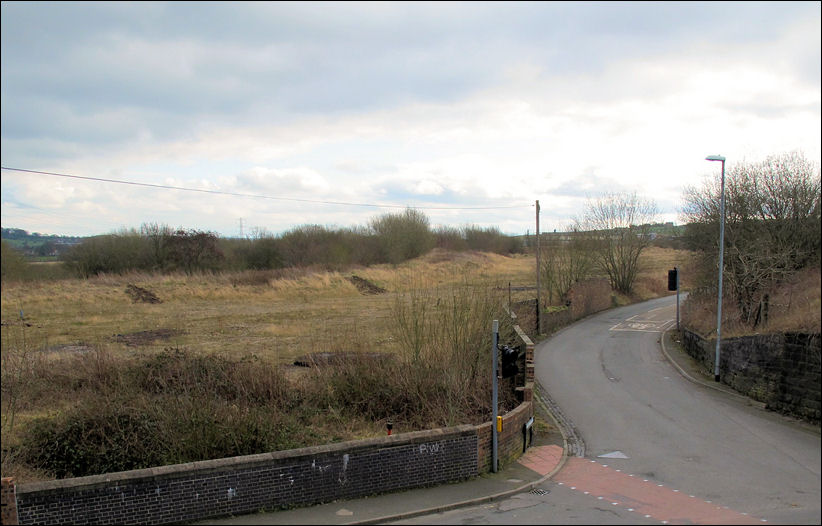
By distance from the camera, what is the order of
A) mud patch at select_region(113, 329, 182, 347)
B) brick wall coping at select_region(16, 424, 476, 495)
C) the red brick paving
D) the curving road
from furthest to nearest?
mud patch at select_region(113, 329, 182, 347), brick wall coping at select_region(16, 424, 476, 495), the red brick paving, the curving road

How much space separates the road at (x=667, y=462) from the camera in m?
9.29

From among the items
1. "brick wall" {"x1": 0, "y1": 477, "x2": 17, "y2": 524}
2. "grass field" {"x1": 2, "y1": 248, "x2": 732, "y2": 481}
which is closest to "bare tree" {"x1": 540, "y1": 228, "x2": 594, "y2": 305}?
"grass field" {"x1": 2, "y1": 248, "x2": 732, "y2": 481}

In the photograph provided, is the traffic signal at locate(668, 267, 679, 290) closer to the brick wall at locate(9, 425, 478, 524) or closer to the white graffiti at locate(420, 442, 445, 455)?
the brick wall at locate(9, 425, 478, 524)

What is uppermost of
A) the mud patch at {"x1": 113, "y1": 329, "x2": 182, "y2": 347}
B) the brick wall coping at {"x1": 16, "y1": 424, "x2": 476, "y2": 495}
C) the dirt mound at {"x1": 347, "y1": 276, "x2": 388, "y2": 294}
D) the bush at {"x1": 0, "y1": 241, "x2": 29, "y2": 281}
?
the bush at {"x1": 0, "y1": 241, "x2": 29, "y2": 281}

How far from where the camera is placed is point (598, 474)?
43.9 feet

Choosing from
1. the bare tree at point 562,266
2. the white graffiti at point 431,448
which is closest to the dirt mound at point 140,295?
the white graffiti at point 431,448

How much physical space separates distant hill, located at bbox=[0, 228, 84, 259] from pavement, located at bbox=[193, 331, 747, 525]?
5.64m

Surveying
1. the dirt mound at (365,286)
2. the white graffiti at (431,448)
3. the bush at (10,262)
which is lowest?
the white graffiti at (431,448)

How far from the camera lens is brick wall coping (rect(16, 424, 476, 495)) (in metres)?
9.81

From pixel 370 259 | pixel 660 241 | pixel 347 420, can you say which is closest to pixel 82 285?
pixel 347 420

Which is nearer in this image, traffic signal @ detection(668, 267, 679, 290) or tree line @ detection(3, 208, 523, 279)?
tree line @ detection(3, 208, 523, 279)

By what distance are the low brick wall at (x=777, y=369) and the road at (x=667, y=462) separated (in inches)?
21.5

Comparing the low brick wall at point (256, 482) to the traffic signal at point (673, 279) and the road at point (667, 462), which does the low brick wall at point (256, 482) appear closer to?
the road at point (667, 462)

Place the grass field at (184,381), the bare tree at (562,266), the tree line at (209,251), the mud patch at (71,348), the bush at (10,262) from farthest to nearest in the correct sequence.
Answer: the bare tree at (562,266)
the mud patch at (71,348)
the tree line at (209,251)
the grass field at (184,381)
the bush at (10,262)
